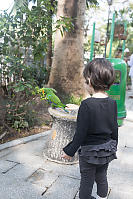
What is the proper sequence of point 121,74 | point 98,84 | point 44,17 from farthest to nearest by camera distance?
point 121,74 < point 44,17 < point 98,84

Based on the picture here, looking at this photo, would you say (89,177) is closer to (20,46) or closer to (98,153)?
(98,153)

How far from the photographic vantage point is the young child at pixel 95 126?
5.67 ft

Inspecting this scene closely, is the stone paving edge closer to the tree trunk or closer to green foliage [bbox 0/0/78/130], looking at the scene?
green foliage [bbox 0/0/78/130]

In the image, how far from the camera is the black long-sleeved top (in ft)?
5.65

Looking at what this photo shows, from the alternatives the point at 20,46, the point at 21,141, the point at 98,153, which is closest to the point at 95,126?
the point at 98,153

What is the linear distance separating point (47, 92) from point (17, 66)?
101 cm

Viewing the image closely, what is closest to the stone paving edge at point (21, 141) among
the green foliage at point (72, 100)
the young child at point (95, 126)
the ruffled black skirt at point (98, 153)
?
the green foliage at point (72, 100)

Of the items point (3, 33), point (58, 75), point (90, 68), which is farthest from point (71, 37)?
point (90, 68)

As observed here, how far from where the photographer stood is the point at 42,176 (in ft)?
8.69

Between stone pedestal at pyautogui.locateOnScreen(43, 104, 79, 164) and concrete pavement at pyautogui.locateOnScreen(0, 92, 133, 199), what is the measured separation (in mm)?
130

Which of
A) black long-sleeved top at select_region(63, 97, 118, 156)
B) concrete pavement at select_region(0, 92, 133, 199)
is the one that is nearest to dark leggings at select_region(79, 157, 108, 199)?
black long-sleeved top at select_region(63, 97, 118, 156)

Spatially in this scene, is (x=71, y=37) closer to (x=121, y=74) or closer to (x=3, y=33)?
(x=121, y=74)

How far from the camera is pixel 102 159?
1808 mm

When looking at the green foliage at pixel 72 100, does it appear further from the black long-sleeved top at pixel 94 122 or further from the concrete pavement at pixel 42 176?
the black long-sleeved top at pixel 94 122
